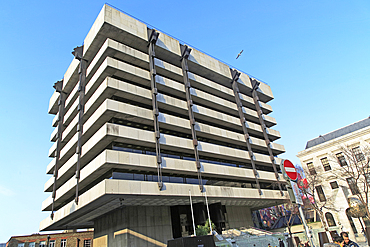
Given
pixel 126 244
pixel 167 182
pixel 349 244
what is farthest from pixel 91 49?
pixel 349 244

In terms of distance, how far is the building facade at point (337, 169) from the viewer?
146 feet

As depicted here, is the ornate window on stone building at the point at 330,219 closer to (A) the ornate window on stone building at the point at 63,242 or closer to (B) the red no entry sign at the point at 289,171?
(B) the red no entry sign at the point at 289,171

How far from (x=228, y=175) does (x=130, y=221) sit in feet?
52.0

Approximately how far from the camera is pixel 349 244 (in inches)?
352

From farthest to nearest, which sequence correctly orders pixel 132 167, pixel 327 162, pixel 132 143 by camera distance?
1. pixel 327 162
2. pixel 132 143
3. pixel 132 167

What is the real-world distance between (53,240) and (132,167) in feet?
152

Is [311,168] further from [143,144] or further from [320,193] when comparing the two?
[143,144]

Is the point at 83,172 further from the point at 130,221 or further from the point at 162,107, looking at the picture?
the point at 162,107

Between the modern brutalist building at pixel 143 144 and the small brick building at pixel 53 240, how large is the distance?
2219cm

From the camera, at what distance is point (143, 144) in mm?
31172

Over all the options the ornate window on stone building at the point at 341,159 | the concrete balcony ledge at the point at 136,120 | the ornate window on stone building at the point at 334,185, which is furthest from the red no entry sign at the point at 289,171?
the ornate window on stone building at the point at 334,185

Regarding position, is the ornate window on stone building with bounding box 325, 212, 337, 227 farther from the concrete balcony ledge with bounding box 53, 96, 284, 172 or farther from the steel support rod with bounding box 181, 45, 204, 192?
the steel support rod with bounding box 181, 45, 204, 192

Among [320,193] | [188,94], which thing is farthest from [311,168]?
[188,94]

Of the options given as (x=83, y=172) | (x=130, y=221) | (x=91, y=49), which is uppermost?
(x=91, y=49)
